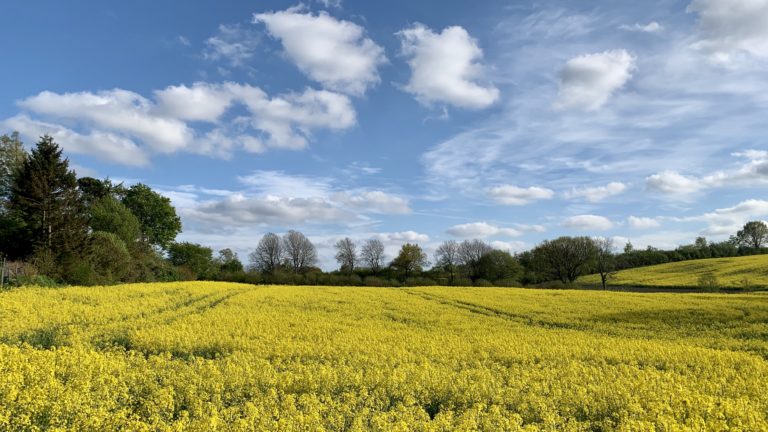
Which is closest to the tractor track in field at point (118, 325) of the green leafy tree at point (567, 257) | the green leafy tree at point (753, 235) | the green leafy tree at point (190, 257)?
the green leafy tree at point (190, 257)

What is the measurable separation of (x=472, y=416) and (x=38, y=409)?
6134 mm

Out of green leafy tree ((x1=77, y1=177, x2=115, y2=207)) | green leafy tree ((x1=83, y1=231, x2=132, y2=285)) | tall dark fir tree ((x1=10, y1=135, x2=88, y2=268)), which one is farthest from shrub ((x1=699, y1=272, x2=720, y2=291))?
green leafy tree ((x1=77, y1=177, x2=115, y2=207))

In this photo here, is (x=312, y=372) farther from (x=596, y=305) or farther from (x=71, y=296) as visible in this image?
(x=596, y=305)

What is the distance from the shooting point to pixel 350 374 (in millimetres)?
9312

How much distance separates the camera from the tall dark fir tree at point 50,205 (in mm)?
35094

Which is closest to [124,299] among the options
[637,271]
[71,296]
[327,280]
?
[71,296]

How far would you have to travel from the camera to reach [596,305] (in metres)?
29.4

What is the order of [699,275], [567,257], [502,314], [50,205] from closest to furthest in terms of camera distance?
[502,314]
[50,205]
[699,275]
[567,257]

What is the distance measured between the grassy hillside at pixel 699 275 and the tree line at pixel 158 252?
390cm

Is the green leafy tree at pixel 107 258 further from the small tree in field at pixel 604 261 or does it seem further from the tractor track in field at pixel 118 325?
the small tree in field at pixel 604 261

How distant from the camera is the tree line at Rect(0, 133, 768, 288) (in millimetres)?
35750

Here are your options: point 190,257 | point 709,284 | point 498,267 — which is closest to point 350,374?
point 709,284

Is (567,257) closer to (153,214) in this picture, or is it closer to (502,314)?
(502,314)

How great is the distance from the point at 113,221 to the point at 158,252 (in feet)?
41.3
